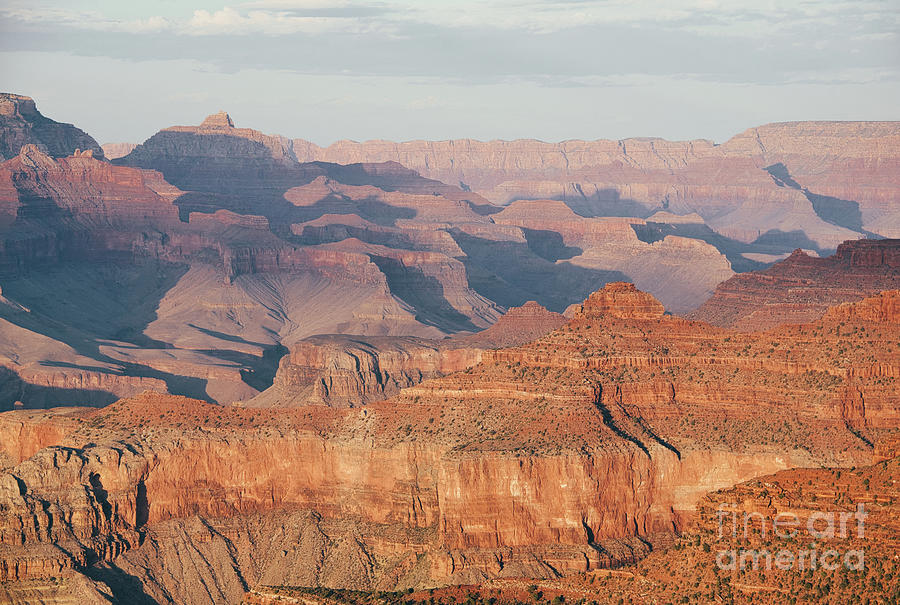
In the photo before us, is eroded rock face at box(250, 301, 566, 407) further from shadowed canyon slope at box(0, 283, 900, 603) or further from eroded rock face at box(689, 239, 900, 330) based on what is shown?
shadowed canyon slope at box(0, 283, 900, 603)

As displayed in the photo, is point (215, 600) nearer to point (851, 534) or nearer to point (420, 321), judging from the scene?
point (851, 534)

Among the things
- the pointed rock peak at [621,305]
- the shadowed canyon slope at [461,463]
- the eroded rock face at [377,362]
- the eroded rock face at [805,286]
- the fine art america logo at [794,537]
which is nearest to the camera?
the fine art america logo at [794,537]

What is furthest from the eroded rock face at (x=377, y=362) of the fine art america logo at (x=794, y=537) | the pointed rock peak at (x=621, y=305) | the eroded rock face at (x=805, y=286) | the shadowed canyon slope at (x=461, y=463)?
the fine art america logo at (x=794, y=537)

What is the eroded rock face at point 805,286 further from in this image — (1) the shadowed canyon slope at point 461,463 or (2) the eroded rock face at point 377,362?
(1) the shadowed canyon slope at point 461,463

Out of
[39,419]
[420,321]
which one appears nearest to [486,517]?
[39,419]

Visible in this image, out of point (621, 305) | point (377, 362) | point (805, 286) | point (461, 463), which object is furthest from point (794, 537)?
point (377, 362)

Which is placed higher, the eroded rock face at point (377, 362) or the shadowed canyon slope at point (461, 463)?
the shadowed canyon slope at point (461, 463)

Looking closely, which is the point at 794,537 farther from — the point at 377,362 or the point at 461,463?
the point at 377,362
